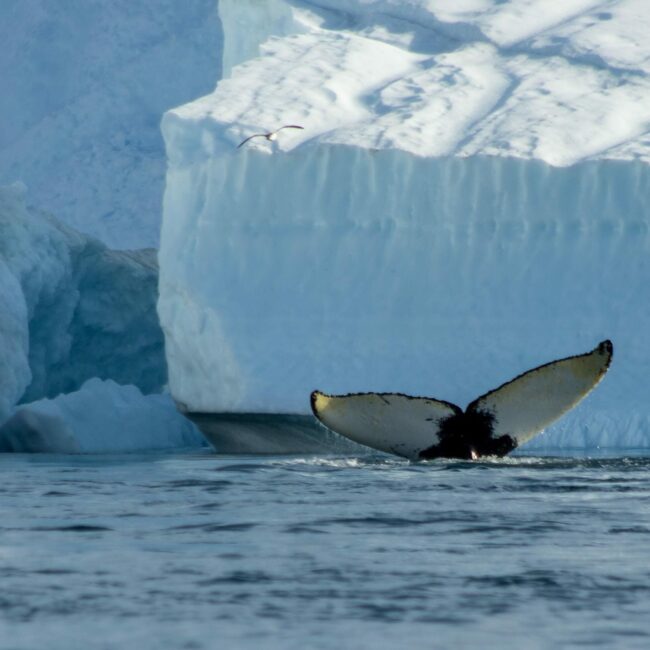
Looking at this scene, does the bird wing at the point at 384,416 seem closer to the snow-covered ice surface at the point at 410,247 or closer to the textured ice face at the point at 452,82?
the snow-covered ice surface at the point at 410,247

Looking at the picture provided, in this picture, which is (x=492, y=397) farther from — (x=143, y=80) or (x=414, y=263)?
(x=143, y=80)

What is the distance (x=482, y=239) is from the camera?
14.8 metres

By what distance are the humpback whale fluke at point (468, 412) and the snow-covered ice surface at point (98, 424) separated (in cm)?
626

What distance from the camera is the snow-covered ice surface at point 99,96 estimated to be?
95.6 ft

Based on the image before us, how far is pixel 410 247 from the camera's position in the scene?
1480 centimetres

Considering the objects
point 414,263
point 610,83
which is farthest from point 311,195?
point 610,83

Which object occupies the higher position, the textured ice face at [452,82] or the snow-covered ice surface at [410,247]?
the textured ice face at [452,82]

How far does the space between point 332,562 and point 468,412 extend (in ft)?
14.8

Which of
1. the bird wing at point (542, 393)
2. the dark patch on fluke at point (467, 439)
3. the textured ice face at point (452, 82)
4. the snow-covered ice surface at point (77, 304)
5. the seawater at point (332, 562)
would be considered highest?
the textured ice face at point (452, 82)

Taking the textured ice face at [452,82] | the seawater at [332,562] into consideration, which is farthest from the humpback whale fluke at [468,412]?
the textured ice face at [452,82]

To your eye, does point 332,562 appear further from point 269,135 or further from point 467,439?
point 269,135

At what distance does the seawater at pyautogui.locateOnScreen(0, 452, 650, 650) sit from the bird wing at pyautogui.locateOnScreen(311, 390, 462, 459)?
42 centimetres

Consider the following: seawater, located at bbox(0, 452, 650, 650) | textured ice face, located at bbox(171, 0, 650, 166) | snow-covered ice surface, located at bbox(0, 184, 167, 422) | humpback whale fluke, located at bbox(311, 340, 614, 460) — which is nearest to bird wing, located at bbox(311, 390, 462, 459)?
humpback whale fluke, located at bbox(311, 340, 614, 460)

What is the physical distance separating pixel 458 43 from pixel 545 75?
126cm
